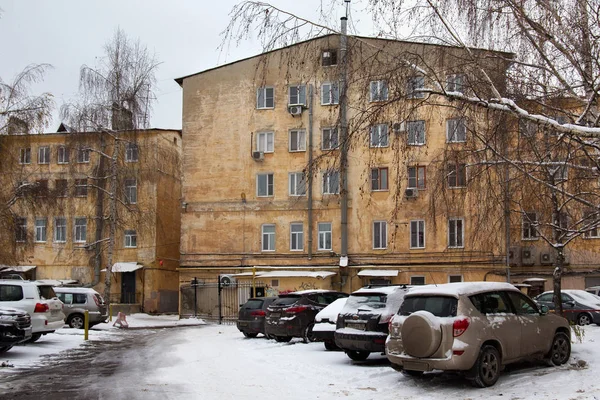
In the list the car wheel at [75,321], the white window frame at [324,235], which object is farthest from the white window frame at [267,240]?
the car wheel at [75,321]

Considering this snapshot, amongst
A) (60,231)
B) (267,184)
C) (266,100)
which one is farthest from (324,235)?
(60,231)

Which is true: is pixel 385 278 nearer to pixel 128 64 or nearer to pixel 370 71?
pixel 128 64

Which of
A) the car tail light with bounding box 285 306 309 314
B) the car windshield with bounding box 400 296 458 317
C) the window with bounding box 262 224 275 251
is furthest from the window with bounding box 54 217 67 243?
the car windshield with bounding box 400 296 458 317

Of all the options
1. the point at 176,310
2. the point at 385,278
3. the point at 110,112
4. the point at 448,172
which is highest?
the point at 110,112

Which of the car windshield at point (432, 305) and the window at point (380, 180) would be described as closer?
the car windshield at point (432, 305)

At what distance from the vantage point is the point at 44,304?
18.7 metres

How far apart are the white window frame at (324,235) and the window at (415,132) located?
29.7 meters

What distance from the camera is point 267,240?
41.4 meters

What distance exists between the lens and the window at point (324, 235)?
132 feet

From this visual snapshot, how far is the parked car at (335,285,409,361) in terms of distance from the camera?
13820mm

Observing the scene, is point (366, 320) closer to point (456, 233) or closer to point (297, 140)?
point (456, 233)

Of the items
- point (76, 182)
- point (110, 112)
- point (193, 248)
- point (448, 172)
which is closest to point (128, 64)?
point (110, 112)

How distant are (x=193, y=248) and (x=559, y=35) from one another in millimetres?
34739

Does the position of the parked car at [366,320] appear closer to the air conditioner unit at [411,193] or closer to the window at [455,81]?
the window at [455,81]
